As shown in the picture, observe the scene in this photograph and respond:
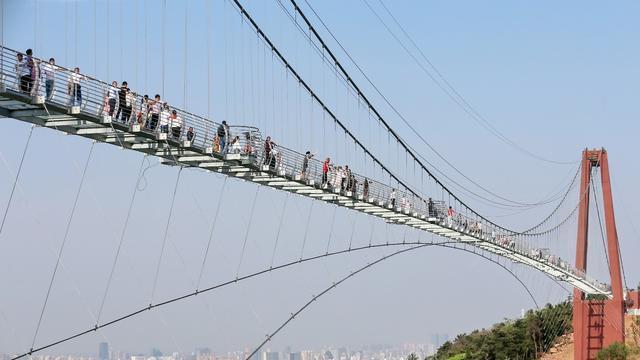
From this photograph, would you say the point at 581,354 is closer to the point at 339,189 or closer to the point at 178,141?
the point at 339,189

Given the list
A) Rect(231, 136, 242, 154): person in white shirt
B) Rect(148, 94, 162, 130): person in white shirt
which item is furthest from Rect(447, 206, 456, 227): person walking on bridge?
Rect(148, 94, 162, 130): person in white shirt

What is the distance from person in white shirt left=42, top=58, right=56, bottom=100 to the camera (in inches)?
913

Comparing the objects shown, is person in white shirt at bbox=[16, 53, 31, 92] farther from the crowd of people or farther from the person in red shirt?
the person in red shirt

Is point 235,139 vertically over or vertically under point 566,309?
under

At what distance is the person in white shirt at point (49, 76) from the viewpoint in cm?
2320

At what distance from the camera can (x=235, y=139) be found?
31031 millimetres

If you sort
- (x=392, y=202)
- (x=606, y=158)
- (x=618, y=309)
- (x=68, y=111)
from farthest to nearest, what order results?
(x=606, y=158)
(x=618, y=309)
(x=392, y=202)
(x=68, y=111)

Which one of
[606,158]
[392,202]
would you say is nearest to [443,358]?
[606,158]

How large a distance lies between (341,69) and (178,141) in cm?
1892

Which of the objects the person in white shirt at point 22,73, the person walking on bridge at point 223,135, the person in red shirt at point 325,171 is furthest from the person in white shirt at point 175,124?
the person in red shirt at point 325,171

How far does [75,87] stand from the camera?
2416 cm

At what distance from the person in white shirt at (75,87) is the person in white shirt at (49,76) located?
0.47 meters

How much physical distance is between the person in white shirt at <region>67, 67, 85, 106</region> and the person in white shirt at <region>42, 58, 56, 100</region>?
0.47 meters

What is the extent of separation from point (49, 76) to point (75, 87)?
837 millimetres
